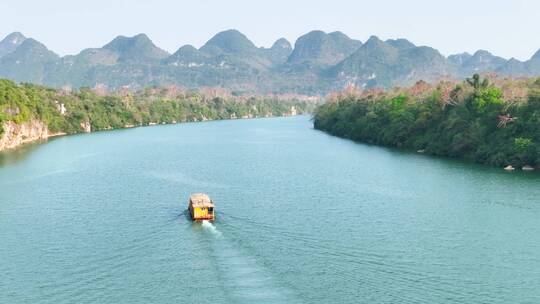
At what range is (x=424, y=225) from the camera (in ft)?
127

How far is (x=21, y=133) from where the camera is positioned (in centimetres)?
10225

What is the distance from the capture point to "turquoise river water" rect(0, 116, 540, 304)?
89.5 feet

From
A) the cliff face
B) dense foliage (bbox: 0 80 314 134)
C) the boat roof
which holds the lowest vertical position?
the boat roof

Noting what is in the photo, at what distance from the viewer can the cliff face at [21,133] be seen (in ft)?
298

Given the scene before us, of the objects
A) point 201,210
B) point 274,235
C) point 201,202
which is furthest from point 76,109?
point 274,235

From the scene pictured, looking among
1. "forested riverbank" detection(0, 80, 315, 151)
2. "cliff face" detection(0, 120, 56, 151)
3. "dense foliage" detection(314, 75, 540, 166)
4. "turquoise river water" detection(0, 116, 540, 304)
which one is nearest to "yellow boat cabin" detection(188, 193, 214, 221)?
"turquoise river water" detection(0, 116, 540, 304)

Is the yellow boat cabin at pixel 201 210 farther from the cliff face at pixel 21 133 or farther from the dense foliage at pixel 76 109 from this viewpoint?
the dense foliage at pixel 76 109

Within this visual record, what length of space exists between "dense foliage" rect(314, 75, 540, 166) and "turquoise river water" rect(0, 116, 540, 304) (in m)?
4.83

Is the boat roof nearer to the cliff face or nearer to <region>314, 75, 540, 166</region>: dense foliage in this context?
A: <region>314, 75, 540, 166</region>: dense foliage

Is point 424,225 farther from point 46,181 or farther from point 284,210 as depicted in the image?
point 46,181

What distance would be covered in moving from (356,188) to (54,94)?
4525 inches

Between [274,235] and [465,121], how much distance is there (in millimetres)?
48280

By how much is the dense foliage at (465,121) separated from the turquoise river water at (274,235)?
190 inches

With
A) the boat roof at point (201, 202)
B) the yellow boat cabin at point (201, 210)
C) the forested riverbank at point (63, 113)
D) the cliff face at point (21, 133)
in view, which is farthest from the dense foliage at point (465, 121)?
the forested riverbank at point (63, 113)
